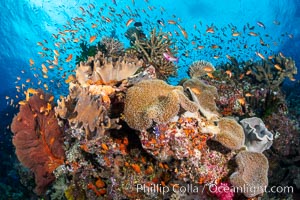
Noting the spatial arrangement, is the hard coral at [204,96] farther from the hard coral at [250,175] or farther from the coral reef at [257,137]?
the hard coral at [250,175]

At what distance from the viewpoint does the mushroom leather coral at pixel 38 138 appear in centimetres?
594

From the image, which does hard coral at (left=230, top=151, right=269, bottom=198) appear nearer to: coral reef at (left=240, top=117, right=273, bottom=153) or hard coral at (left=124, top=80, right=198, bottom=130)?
coral reef at (left=240, top=117, right=273, bottom=153)

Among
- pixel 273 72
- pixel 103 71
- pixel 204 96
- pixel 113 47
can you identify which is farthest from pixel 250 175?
pixel 273 72

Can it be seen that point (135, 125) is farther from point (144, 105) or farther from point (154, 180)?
point (154, 180)

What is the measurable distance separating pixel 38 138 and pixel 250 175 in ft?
17.0

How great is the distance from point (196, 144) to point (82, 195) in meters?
3.25

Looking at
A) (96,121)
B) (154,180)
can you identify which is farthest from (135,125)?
(154,180)

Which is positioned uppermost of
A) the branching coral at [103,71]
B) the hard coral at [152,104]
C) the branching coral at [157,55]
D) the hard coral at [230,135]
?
the branching coral at [157,55]

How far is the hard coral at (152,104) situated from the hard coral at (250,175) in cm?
133

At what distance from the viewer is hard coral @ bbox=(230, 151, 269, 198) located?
4016mm

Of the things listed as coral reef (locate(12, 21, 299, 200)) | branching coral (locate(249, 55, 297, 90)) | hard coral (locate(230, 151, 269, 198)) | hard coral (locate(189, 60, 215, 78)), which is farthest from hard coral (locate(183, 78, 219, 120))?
branching coral (locate(249, 55, 297, 90))

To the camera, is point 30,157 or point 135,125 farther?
point 30,157

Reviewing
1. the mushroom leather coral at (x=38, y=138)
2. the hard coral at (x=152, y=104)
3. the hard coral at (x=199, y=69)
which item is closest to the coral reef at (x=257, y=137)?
the hard coral at (x=152, y=104)

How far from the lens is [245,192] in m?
4.03
